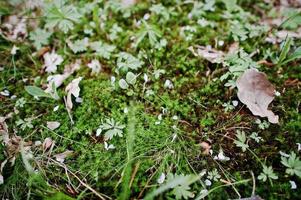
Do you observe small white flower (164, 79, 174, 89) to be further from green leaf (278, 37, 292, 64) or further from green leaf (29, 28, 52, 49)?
green leaf (29, 28, 52, 49)

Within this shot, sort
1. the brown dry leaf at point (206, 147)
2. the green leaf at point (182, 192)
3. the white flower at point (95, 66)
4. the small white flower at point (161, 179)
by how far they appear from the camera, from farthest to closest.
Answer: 1. the white flower at point (95, 66)
2. the brown dry leaf at point (206, 147)
3. the small white flower at point (161, 179)
4. the green leaf at point (182, 192)

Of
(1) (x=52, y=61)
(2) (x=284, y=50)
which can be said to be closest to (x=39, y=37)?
(1) (x=52, y=61)

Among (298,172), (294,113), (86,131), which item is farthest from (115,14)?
(298,172)

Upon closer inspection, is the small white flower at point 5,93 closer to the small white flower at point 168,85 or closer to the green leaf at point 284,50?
the small white flower at point 168,85

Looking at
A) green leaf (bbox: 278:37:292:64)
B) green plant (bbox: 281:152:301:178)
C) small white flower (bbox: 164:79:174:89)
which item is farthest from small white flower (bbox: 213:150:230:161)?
green leaf (bbox: 278:37:292:64)

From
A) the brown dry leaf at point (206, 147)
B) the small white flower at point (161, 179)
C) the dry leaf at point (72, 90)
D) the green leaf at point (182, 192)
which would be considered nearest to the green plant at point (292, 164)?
the brown dry leaf at point (206, 147)

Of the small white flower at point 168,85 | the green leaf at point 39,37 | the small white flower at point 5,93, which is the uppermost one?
the green leaf at point 39,37

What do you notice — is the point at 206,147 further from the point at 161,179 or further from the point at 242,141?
the point at 161,179
